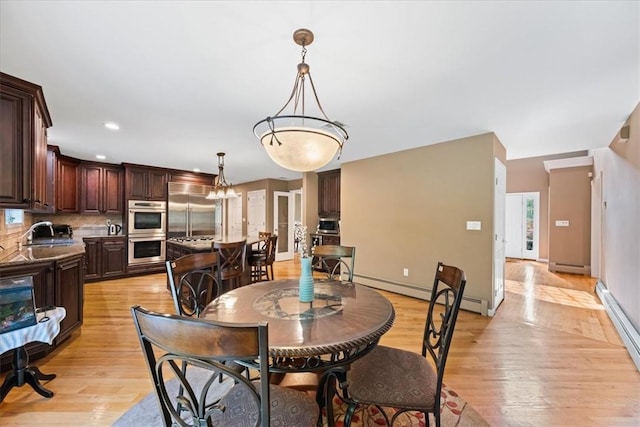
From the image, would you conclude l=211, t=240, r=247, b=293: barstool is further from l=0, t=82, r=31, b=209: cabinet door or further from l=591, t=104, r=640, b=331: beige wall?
l=591, t=104, r=640, b=331: beige wall

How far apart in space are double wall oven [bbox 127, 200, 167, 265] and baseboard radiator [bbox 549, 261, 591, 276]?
8775mm

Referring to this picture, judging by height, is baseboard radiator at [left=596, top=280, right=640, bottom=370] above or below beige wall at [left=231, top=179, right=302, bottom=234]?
below

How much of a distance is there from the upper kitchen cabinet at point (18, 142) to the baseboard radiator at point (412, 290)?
4.44 metres

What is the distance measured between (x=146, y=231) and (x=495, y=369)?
20.6ft

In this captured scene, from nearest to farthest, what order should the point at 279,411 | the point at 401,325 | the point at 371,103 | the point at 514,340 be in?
the point at 279,411 < the point at 371,103 < the point at 514,340 < the point at 401,325

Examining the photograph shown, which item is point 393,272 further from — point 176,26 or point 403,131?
point 176,26

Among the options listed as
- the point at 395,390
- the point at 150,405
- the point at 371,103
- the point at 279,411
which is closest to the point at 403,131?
the point at 371,103

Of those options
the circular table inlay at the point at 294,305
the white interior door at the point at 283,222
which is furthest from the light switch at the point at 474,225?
the white interior door at the point at 283,222

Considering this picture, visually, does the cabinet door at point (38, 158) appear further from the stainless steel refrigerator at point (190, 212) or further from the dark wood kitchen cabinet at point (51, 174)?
the stainless steel refrigerator at point (190, 212)

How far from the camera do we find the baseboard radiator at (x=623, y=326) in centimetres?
243

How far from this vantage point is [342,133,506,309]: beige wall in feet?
11.8

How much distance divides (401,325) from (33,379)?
10.5ft

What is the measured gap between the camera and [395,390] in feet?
4.29

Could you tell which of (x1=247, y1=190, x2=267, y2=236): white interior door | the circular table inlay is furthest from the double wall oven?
the circular table inlay
